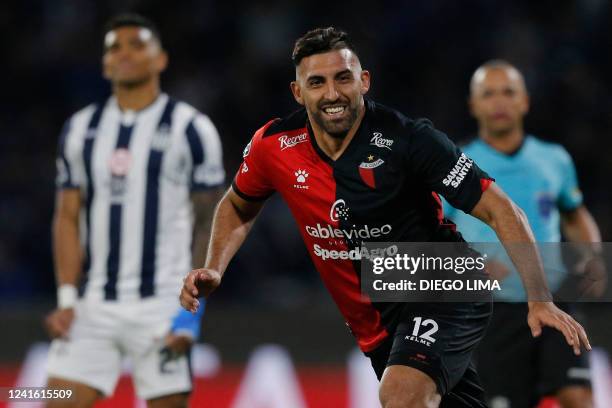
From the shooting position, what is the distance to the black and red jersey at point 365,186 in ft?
13.3

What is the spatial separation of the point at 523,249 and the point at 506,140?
2.18 m

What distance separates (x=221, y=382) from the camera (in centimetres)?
762

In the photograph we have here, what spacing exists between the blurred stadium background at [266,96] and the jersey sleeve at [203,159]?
8.26 feet

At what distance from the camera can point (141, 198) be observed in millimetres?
5445

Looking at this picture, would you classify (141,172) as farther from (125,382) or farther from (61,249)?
(125,382)

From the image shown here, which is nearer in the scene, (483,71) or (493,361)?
(493,361)

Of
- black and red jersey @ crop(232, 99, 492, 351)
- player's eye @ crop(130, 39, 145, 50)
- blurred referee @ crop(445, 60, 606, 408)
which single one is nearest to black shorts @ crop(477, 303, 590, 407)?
blurred referee @ crop(445, 60, 606, 408)

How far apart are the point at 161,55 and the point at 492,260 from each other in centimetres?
199

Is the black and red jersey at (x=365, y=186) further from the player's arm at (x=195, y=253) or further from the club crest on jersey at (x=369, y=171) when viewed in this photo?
the player's arm at (x=195, y=253)

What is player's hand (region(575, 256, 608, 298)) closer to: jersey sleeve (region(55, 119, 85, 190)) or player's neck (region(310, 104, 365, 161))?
player's neck (region(310, 104, 365, 161))

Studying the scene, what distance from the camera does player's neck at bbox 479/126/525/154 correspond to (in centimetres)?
599

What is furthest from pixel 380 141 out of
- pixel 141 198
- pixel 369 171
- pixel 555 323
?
pixel 141 198

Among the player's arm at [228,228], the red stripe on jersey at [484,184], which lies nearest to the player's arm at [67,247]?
the player's arm at [228,228]

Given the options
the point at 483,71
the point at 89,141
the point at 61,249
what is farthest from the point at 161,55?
the point at 483,71
